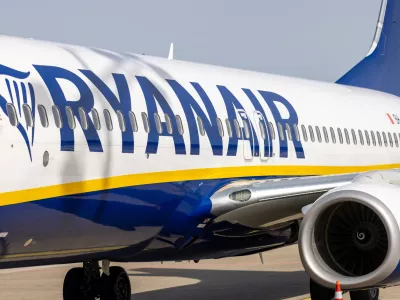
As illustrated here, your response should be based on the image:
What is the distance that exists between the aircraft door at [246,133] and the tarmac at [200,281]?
4.12 metres

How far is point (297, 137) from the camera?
15.6 meters

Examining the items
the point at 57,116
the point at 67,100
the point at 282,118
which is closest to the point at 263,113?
the point at 282,118

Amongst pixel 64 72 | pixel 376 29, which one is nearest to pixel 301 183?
pixel 64 72

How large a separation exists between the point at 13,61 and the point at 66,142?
1.00 meters

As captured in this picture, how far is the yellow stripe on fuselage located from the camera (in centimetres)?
1024

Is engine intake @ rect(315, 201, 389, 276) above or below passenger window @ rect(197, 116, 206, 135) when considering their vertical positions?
below

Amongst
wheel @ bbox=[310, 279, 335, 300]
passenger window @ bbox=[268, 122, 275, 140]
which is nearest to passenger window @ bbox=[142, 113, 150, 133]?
passenger window @ bbox=[268, 122, 275, 140]

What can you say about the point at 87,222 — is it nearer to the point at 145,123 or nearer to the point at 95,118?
the point at 95,118

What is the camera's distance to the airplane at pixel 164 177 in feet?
34.5

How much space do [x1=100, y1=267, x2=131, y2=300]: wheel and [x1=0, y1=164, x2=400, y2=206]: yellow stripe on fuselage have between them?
2.35m

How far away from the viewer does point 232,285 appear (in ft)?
65.0

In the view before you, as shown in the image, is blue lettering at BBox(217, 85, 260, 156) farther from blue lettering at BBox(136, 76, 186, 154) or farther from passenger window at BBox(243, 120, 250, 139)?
blue lettering at BBox(136, 76, 186, 154)

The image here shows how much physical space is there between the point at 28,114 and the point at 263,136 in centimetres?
507

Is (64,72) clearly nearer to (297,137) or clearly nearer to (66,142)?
(66,142)
